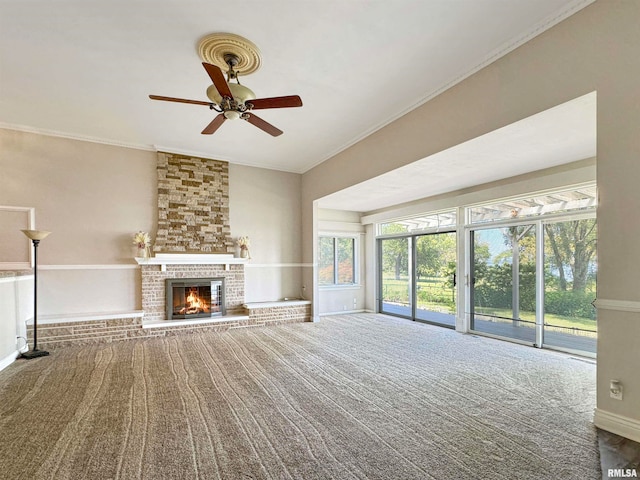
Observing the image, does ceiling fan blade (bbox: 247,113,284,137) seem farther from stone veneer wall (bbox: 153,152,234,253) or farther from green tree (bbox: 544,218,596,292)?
green tree (bbox: 544,218,596,292)

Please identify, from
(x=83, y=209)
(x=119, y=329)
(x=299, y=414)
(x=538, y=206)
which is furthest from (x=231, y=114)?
(x=538, y=206)

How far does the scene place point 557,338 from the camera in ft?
15.9

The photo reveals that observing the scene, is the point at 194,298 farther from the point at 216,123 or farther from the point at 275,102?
the point at 275,102

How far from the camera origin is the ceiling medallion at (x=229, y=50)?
9.91 ft

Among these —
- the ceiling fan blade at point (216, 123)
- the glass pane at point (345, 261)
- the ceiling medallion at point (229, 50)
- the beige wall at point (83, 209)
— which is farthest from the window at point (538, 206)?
the beige wall at point (83, 209)

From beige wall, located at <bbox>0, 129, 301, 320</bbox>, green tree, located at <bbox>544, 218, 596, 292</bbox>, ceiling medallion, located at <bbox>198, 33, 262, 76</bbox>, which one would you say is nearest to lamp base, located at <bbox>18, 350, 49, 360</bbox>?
beige wall, located at <bbox>0, 129, 301, 320</bbox>

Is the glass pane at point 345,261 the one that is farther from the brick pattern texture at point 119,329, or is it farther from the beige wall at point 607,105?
the beige wall at point 607,105

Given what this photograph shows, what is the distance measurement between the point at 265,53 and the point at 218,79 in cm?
84

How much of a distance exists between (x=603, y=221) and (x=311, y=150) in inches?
182

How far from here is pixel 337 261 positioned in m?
8.22

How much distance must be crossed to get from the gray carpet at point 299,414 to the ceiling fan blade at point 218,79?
2880mm

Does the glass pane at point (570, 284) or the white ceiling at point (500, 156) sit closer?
the white ceiling at point (500, 156)

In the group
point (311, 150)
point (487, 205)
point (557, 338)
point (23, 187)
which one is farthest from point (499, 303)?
point (23, 187)

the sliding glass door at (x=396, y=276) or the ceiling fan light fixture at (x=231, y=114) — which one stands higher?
the ceiling fan light fixture at (x=231, y=114)
